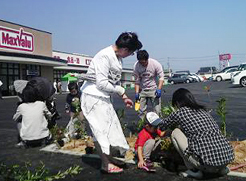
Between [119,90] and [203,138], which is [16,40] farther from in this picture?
[203,138]

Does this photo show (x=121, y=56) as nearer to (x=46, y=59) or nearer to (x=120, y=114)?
(x=120, y=114)

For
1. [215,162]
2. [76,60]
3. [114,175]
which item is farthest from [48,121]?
[76,60]

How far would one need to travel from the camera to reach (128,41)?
3312mm

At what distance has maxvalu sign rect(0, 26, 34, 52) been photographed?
961 inches

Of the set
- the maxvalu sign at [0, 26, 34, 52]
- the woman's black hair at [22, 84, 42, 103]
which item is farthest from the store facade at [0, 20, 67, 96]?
the woman's black hair at [22, 84, 42, 103]

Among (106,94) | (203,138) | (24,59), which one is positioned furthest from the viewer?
(24,59)

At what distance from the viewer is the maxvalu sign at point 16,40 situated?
80.1 ft

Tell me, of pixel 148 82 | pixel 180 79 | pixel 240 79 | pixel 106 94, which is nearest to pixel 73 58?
pixel 180 79

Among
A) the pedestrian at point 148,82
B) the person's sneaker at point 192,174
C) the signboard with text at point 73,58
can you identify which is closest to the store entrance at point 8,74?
the signboard with text at point 73,58

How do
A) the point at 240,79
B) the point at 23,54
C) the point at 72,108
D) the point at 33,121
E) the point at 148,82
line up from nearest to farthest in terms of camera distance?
the point at 33,121
the point at 148,82
the point at 72,108
the point at 240,79
the point at 23,54

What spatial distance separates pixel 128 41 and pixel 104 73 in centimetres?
52

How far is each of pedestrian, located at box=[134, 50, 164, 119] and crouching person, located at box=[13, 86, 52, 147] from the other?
1.92 meters

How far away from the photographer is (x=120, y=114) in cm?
491

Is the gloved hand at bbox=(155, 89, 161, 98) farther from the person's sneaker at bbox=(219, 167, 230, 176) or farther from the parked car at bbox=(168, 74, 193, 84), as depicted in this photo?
the parked car at bbox=(168, 74, 193, 84)
